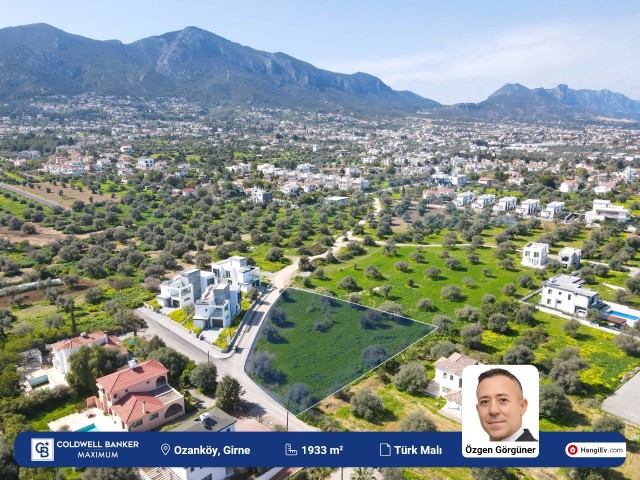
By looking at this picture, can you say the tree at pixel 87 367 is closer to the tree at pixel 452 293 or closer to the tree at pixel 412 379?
the tree at pixel 412 379

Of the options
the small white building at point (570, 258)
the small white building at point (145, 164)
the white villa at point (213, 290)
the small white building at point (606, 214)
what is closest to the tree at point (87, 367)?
Answer: the white villa at point (213, 290)

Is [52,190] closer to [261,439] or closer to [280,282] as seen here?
[280,282]

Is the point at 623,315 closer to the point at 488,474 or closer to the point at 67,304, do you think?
the point at 488,474

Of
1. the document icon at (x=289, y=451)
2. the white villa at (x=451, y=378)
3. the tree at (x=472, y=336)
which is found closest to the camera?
the document icon at (x=289, y=451)

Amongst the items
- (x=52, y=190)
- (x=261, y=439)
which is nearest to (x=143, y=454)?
(x=261, y=439)

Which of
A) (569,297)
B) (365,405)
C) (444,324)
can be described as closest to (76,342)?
(365,405)

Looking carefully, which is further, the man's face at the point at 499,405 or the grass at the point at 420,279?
the grass at the point at 420,279
